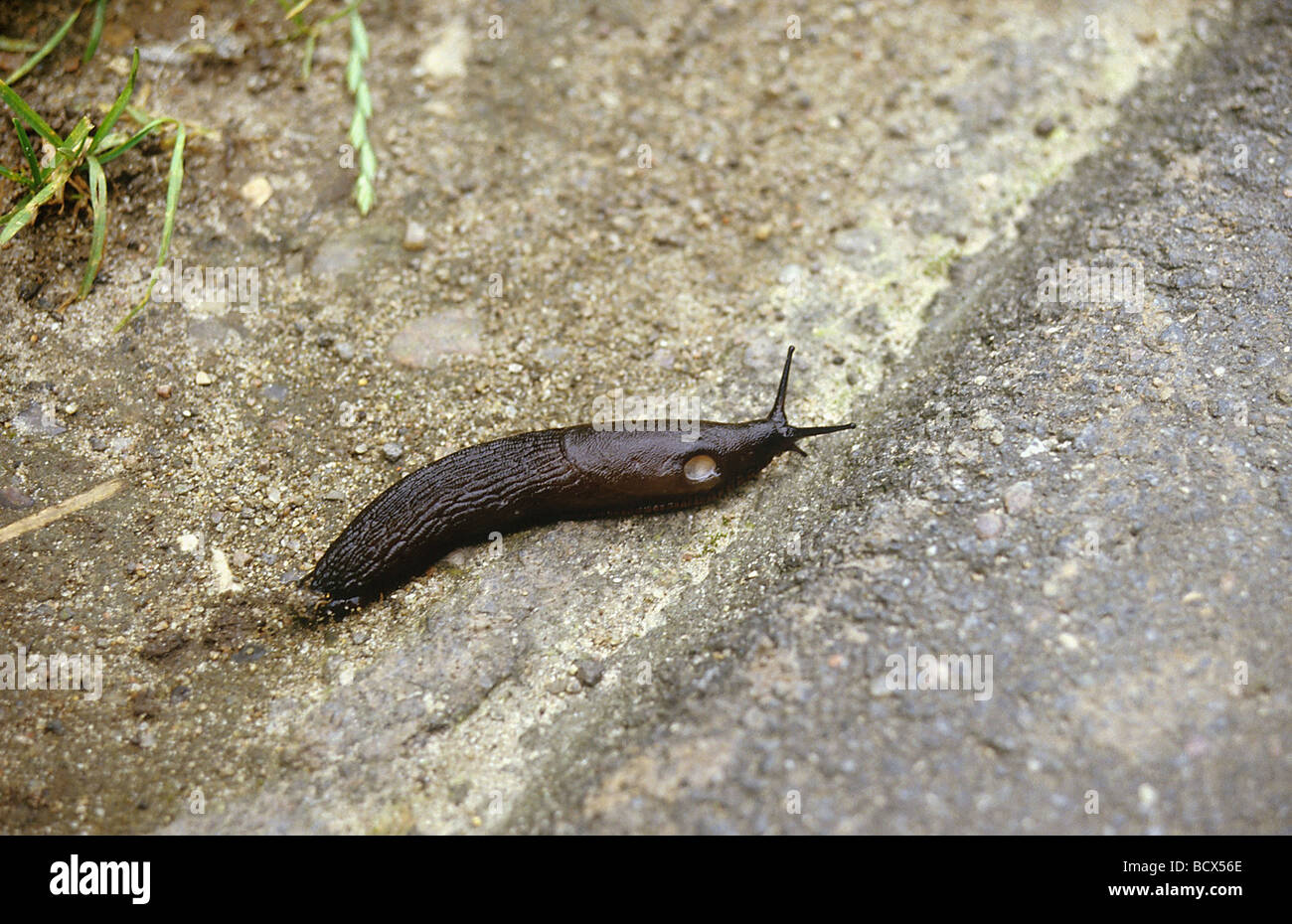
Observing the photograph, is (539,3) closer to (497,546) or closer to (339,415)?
(339,415)

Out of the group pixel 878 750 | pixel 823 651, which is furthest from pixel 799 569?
pixel 878 750

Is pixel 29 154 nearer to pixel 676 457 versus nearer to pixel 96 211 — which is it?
pixel 96 211

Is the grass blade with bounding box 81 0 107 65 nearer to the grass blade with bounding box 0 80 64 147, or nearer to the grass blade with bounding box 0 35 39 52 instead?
the grass blade with bounding box 0 35 39 52
